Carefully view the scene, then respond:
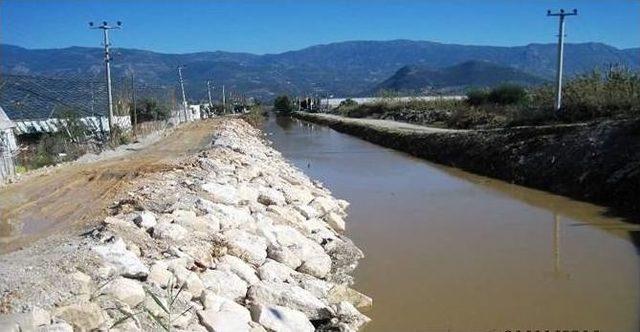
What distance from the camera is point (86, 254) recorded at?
218 inches

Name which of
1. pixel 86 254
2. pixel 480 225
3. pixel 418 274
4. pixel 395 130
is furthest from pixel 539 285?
pixel 395 130

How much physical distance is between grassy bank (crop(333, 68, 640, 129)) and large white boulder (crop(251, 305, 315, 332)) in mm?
13274

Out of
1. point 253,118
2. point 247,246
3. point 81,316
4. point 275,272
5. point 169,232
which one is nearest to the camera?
point 81,316

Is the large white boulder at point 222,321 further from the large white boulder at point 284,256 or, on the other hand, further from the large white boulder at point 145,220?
the large white boulder at point 284,256

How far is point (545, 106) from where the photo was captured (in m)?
25.0

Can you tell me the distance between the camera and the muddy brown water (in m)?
6.64

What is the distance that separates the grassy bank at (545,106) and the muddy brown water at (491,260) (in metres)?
5.84

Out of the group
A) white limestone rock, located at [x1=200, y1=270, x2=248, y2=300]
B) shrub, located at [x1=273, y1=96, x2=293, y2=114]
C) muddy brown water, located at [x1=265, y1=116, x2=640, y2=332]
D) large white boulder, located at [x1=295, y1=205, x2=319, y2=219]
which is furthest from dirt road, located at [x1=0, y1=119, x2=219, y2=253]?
shrub, located at [x1=273, y1=96, x2=293, y2=114]

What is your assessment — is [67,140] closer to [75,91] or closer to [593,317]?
[75,91]

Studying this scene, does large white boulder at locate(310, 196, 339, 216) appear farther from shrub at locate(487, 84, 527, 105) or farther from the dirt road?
shrub at locate(487, 84, 527, 105)

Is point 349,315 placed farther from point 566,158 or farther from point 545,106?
point 545,106

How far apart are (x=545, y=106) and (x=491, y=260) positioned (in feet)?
59.6

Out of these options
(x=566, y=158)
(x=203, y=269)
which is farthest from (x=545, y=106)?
(x=203, y=269)

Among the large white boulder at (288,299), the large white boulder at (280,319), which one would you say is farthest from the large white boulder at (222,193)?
the large white boulder at (280,319)
